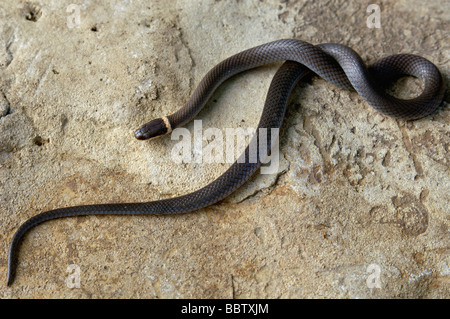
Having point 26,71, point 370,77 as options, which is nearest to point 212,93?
point 370,77

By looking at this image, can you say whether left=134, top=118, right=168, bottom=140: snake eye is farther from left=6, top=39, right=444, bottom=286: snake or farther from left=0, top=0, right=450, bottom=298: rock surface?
left=0, top=0, right=450, bottom=298: rock surface

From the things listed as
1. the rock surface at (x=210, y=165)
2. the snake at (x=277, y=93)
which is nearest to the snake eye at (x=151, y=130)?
the snake at (x=277, y=93)

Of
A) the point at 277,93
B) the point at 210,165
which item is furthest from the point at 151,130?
the point at 277,93

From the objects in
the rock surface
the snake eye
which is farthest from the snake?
the rock surface

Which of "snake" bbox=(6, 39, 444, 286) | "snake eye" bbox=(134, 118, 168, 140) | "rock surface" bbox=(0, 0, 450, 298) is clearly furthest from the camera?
"snake eye" bbox=(134, 118, 168, 140)

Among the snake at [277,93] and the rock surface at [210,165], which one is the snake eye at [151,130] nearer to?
the snake at [277,93]

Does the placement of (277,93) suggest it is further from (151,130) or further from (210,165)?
(151,130)
